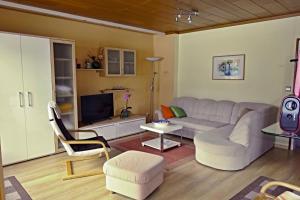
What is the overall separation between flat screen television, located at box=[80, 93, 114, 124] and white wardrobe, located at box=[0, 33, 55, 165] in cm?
78

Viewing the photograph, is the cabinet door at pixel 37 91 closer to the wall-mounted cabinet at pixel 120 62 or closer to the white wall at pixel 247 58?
the wall-mounted cabinet at pixel 120 62

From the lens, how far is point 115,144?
14.6 ft

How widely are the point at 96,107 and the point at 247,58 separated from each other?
11.1 feet

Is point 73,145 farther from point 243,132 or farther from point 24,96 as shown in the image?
point 243,132

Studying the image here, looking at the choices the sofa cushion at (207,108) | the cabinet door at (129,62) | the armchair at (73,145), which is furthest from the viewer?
the cabinet door at (129,62)

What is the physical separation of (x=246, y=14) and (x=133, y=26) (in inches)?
98.0

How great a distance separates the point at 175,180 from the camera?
298cm

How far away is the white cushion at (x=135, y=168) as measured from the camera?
2400 mm

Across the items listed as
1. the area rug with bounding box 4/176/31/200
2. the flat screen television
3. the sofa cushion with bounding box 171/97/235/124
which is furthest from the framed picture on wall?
the area rug with bounding box 4/176/31/200

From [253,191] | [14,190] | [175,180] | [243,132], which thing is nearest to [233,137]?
[243,132]

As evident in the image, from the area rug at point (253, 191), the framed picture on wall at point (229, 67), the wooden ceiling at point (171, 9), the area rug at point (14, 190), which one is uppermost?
the wooden ceiling at point (171, 9)

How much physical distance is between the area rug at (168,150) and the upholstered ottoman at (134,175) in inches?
31.4

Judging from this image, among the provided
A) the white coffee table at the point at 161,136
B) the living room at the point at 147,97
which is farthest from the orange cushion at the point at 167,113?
the white coffee table at the point at 161,136

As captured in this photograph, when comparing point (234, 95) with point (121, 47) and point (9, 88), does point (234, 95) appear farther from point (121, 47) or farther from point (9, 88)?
point (9, 88)
